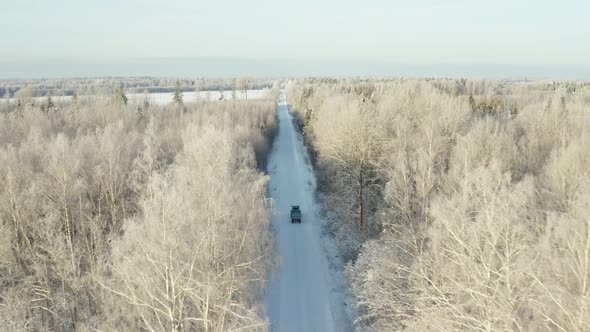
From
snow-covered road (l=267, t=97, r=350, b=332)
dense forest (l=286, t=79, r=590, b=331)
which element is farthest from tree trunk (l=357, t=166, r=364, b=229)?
snow-covered road (l=267, t=97, r=350, b=332)

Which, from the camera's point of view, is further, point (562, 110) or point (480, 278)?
point (562, 110)


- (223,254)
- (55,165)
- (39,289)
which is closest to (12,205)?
(55,165)

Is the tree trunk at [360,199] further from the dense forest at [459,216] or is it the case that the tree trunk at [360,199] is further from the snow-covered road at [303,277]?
the snow-covered road at [303,277]

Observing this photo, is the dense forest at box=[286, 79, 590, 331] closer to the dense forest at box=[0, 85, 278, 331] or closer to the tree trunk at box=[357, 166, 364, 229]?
the tree trunk at box=[357, 166, 364, 229]

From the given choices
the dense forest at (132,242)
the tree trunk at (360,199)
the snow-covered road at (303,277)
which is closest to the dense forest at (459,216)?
the tree trunk at (360,199)

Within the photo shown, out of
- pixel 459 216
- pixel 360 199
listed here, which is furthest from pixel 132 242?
pixel 360 199

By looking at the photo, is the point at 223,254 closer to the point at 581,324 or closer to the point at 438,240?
the point at 438,240

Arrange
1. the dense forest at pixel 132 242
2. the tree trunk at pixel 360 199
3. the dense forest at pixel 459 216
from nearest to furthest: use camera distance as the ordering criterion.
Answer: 1. the dense forest at pixel 459 216
2. the dense forest at pixel 132 242
3. the tree trunk at pixel 360 199
